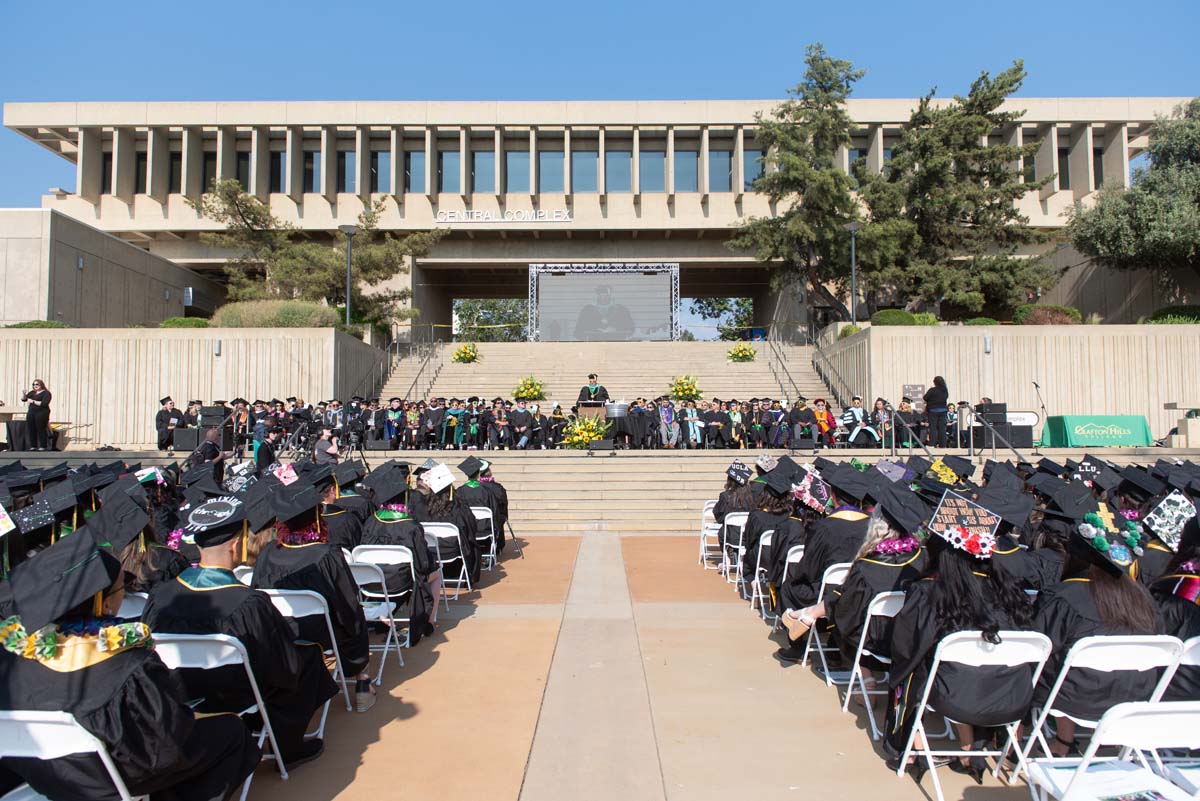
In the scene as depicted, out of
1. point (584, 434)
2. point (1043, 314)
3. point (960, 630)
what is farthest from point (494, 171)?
point (960, 630)

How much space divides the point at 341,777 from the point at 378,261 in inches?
958

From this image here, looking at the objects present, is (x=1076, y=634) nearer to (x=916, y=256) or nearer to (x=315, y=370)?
(x=315, y=370)

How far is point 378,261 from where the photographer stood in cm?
2620

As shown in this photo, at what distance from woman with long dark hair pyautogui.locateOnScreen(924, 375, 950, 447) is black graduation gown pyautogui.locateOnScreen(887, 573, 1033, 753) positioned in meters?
14.9

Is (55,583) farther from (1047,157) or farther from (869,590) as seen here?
(1047,157)

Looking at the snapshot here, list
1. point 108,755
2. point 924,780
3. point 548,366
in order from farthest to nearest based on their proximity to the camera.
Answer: point 548,366 < point 924,780 < point 108,755

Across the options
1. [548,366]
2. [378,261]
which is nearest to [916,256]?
[548,366]

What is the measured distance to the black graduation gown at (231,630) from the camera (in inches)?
127

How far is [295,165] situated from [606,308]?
1645 cm

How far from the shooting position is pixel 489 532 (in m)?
8.53

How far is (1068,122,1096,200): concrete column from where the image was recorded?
34.0 metres

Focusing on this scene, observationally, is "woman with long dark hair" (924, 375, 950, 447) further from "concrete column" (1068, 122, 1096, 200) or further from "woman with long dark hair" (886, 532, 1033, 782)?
"concrete column" (1068, 122, 1096, 200)

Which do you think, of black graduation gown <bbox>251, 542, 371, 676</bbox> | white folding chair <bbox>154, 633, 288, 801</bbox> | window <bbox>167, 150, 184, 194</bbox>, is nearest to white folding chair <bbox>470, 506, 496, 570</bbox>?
black graduation gown <bbox>251, 542, 371, 676</bbox>

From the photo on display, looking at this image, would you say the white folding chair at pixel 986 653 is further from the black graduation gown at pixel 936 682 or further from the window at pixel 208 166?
the window at pixel 208 166
